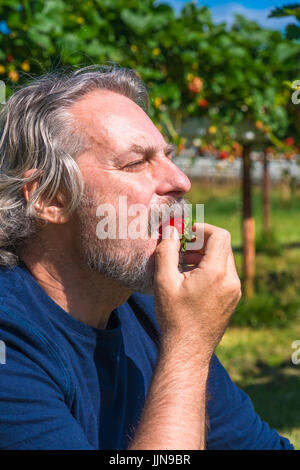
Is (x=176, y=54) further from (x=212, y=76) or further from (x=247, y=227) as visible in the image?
(x=247, y=227)

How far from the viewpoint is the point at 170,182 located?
168cm

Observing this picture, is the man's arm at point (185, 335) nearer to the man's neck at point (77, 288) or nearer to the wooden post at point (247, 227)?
the man's neck at point (77, 288)

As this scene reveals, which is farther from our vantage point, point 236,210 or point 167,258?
point 236,210

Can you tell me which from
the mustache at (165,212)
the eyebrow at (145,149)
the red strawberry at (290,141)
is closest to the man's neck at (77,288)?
the mustache at (165,212)

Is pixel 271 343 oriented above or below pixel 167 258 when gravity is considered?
above

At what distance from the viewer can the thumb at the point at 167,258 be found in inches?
56.0

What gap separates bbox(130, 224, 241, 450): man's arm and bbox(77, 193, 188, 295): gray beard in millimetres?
106

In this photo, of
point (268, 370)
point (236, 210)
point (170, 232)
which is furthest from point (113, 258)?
point (236, 210)

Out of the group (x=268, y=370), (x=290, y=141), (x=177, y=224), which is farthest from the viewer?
(x=290, y=141)

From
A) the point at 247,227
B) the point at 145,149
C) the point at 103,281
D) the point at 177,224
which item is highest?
the point at 247,227

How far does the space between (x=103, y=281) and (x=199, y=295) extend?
0.37 metres

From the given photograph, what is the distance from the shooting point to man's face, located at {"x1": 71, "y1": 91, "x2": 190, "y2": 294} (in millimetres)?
1616

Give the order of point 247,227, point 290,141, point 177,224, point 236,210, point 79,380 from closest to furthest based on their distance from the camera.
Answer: point 79,380
point 177,224
point 290,141
point 247,227
point 236,210
